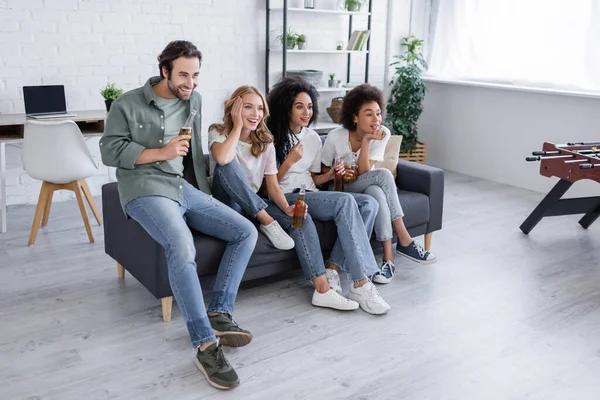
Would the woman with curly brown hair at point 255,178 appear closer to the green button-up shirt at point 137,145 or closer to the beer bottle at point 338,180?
the green button-up shirt at point 137,145

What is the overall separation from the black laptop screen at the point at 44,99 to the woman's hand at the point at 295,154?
1.95m

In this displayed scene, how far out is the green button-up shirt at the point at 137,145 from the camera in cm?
248

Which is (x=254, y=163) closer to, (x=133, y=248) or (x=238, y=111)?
(x=238, y=111)

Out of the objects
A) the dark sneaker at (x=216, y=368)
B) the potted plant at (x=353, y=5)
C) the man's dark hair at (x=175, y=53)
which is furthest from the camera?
the potted plant at (x=353, y=5)

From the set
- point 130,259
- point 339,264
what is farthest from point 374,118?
point 130,259

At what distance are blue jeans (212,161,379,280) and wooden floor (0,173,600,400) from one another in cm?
21

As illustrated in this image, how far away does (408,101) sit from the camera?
5.56m

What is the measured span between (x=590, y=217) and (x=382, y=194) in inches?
65.7

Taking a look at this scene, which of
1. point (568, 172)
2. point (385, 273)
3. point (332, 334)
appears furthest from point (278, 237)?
point (568, 172)

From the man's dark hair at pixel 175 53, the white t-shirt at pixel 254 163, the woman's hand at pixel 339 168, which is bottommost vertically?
the woman's hand at pixel 339 168

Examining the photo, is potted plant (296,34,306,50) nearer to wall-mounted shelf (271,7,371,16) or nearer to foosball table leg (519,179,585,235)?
wall-mounted shelf (271,7,371,16)

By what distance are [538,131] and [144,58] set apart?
311cm

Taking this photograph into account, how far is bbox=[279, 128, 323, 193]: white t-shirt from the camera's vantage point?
304 centimetres

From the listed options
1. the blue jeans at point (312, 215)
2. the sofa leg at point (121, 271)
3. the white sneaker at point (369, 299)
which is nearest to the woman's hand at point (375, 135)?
the blue jeans at point (312, 215)
